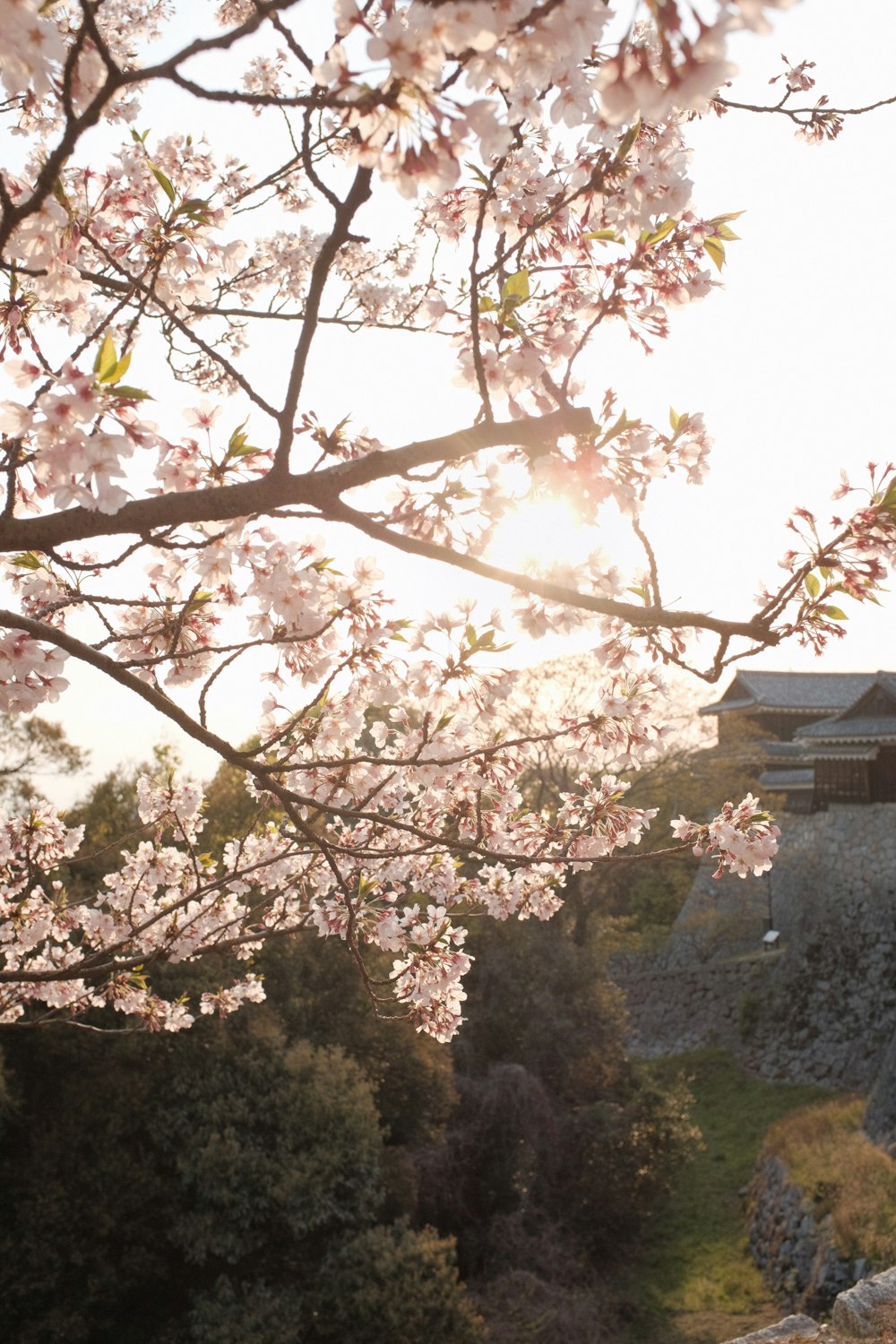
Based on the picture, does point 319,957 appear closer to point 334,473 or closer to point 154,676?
point 154,676

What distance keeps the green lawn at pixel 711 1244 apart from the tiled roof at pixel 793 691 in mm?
9523

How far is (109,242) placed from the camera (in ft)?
9.34

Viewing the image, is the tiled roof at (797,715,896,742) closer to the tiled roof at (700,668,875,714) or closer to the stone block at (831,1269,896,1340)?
the tiled roof at (700,668,875,714)

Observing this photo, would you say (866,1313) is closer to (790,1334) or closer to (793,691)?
(790,1334)

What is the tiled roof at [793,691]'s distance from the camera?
23234 mm

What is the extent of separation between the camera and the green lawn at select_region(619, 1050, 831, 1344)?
9.50 metres

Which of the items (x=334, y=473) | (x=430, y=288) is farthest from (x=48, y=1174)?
(x=334, y=473)

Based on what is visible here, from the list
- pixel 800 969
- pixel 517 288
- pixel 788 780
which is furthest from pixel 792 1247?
pixel 788 780

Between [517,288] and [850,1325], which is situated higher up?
[517,288]

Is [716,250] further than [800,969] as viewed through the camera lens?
No

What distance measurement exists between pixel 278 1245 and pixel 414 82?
9.39 m

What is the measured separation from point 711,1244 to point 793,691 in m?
15.2

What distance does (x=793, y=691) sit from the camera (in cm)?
2411

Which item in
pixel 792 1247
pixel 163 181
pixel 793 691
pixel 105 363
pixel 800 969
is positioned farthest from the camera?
pixel 793 691
